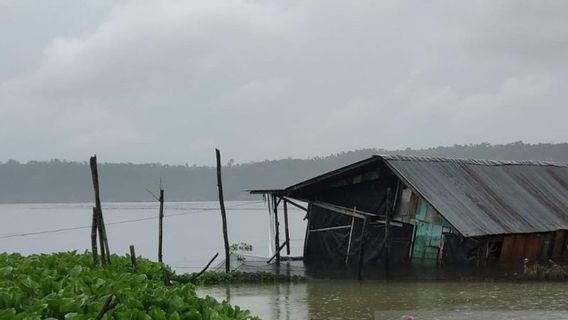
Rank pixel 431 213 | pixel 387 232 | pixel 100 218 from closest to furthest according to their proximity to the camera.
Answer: pixel 100 218, pixel 387 232, pixel 431 213

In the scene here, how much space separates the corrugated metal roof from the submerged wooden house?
0.04 meters

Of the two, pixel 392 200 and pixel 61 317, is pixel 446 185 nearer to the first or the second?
pixel 392 200

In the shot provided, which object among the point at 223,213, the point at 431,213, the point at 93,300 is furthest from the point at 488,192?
the point at 93,300

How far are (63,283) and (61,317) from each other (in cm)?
134

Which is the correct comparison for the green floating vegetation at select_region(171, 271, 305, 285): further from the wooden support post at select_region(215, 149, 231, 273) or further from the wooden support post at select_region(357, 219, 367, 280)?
the wooden support post at select_region(357, 219, 367, 280)

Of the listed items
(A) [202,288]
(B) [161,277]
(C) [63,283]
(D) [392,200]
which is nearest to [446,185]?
(D) [392,200]

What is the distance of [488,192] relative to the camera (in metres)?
23.6

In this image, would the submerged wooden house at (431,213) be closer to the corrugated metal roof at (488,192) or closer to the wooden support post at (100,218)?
the corrugated metal roof at (488,192)

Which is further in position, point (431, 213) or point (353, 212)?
point (353, 212)

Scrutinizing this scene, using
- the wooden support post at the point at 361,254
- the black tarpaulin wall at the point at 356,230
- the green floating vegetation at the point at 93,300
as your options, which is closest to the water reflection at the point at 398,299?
the wooden support post at the point at 361,254

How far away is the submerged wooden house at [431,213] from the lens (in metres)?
21.0

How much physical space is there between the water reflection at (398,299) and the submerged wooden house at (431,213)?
1.56 meters

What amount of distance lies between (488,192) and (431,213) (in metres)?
3.09

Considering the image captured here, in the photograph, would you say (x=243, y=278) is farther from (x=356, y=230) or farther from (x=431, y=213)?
(x=431, y=213)
